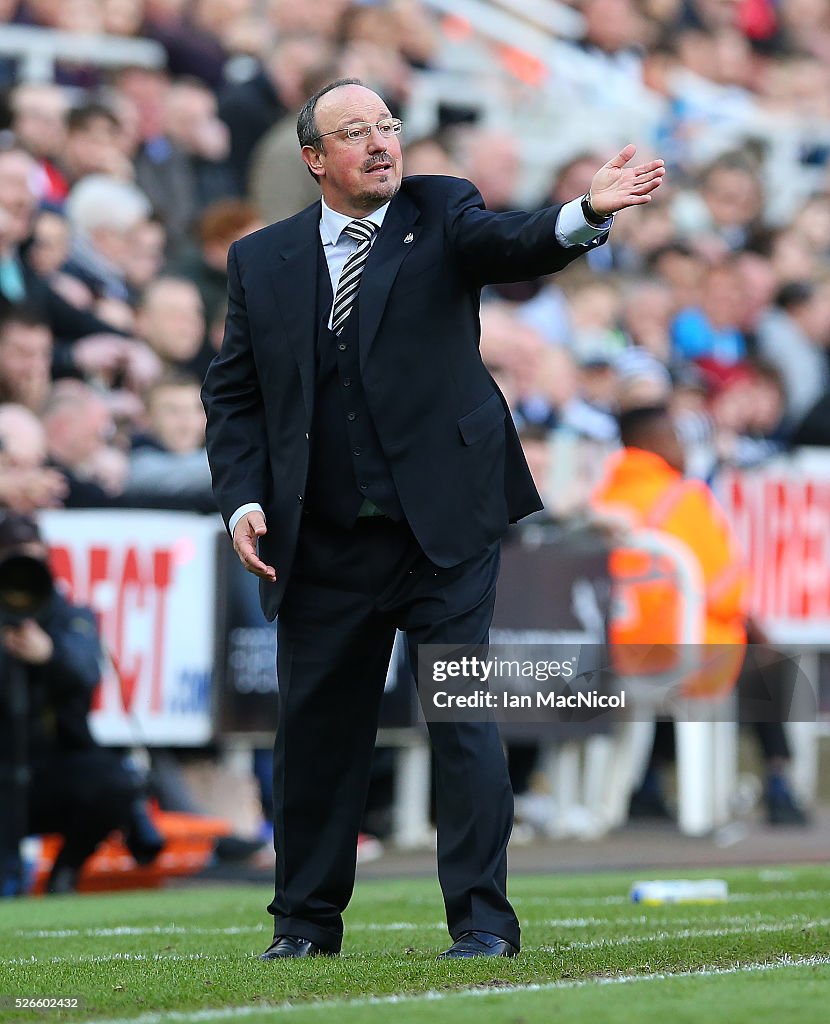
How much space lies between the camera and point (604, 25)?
706 inches

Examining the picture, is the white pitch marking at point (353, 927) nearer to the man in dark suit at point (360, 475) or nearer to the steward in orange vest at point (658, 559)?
the man in dark suit at point (360, 475)

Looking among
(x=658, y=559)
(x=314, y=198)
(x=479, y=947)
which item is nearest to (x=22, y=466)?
(x=314, y=198)

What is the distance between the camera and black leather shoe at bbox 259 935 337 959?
5406mm

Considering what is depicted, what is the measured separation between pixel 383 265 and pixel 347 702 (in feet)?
3.75

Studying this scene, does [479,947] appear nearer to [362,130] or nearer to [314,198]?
[362,130]

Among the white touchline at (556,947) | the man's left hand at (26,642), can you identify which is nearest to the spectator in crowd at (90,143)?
the man's left hand at (26,642)

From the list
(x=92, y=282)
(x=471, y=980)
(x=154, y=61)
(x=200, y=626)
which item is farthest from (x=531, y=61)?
(x=471, y=980)

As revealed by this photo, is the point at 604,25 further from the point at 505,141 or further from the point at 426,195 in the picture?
the point at 426,195

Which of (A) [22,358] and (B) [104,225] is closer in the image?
(A) [22,358]

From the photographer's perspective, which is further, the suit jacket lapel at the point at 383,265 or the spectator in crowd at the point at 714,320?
the spectator in crowd at the point at 714,320

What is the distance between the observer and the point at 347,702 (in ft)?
18.2

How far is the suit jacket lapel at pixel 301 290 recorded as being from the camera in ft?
17.7

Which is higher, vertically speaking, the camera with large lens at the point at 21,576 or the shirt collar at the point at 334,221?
the shirt collar at the point at 334,221

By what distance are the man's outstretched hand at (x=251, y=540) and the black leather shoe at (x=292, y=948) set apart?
3.07 feet
